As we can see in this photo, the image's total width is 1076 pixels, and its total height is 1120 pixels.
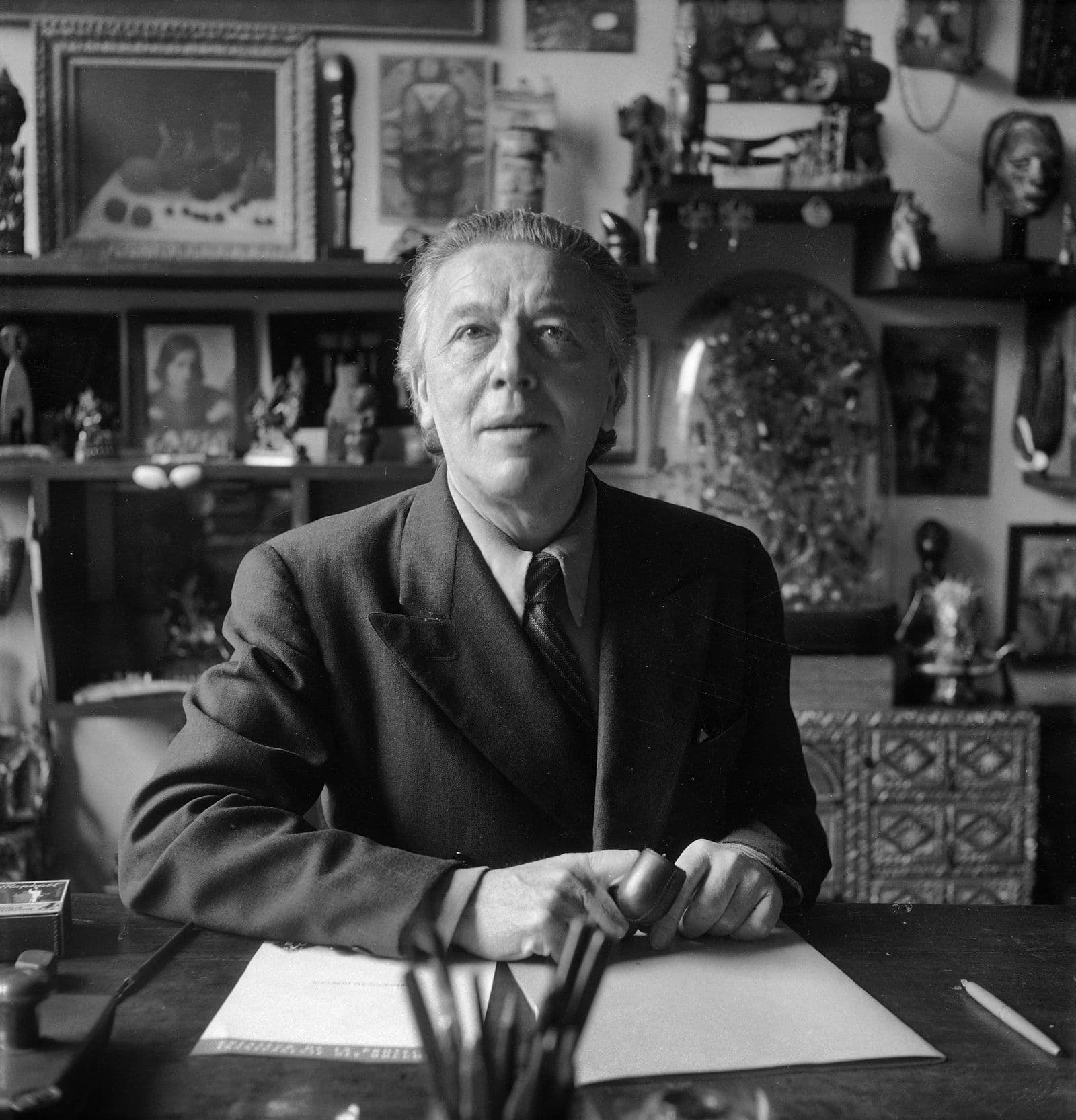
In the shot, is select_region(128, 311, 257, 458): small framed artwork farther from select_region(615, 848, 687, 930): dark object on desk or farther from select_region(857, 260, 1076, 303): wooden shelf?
select_region(615, 848, 687, 930): dark object on desk

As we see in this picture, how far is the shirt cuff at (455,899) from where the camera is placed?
3.12ft

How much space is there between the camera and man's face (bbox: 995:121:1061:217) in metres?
2.88

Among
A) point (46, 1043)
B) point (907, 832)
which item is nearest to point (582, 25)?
point (907, 832)

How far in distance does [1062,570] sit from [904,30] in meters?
1.46

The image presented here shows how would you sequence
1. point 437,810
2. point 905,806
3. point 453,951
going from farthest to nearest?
1. point 905,806
2. point 437,810
3. point 453,951

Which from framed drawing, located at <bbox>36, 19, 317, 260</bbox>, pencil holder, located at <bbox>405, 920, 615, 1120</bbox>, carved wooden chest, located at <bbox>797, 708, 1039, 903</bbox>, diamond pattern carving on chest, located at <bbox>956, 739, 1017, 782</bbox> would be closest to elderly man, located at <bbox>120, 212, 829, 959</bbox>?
pencil holder, located at <bbox>405, 920, 615, 1120</bbox>

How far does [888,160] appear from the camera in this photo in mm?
3004

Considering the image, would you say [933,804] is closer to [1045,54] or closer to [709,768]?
[709,768]

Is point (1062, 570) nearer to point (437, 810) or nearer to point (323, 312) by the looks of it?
point (323, 312)

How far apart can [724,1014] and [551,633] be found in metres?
0.53

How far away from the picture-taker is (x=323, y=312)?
290cm

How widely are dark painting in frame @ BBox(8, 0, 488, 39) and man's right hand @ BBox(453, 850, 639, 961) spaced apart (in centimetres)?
246

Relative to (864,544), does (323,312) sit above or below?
above

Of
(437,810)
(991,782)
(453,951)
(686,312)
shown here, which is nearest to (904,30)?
(686,312)
